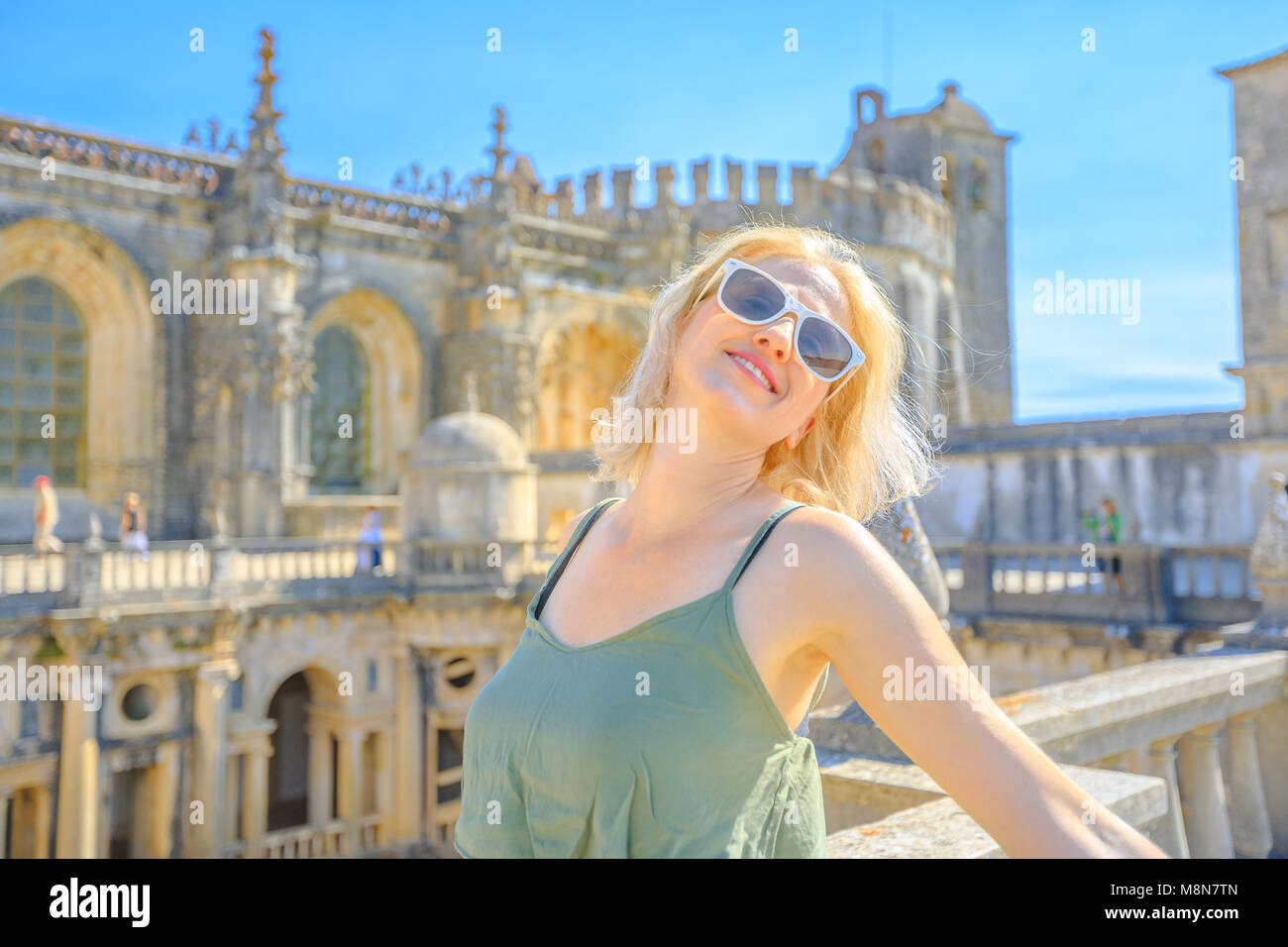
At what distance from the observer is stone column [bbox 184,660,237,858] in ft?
50.6

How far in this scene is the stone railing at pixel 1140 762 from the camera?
333 cm

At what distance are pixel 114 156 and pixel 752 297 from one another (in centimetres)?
2068

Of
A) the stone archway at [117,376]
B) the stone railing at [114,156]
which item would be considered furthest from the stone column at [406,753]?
the stone railing at [114,156]

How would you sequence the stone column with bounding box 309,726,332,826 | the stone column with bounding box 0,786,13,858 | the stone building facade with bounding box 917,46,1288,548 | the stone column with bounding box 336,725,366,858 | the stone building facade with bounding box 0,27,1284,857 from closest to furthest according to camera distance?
the stone column with bounding box 0,786,13,858, the stone building facade with bounding box 0,27,1284,857, the stone building facade with bounding box 917,46,1288,548, the stone column with bounding box 336,725,366,858, the stone column with bounding box 309,726,332,826

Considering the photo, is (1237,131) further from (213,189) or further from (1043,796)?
(1043,796)

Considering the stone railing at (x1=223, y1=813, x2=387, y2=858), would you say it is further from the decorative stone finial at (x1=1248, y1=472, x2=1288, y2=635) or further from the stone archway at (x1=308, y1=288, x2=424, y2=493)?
the decorative stone finial at (x1=1248, y1=472, x2=1288, y2=635)

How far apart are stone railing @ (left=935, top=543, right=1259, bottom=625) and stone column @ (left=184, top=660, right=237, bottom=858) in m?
10.5

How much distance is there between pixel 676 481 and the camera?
1907 millimetres

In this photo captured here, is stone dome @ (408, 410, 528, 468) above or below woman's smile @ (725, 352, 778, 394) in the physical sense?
above
